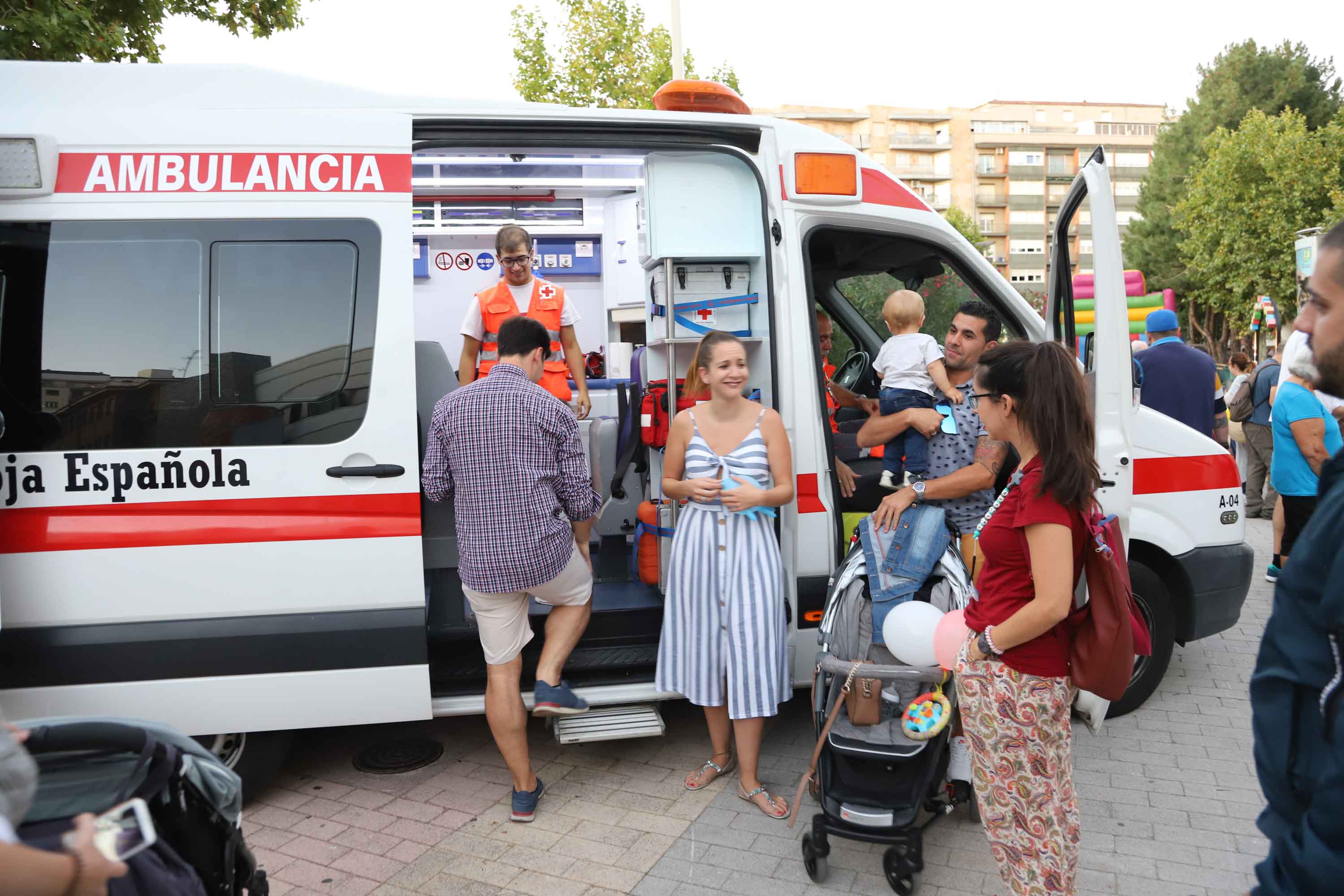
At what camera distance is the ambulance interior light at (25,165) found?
2.98 metres

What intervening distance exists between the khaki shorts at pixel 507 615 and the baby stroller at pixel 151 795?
1.47 metres

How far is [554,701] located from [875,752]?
1.23 metres

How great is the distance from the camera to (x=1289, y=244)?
24.4 metres

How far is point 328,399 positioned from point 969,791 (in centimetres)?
267

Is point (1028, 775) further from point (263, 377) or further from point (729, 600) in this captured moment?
point (263, 377)

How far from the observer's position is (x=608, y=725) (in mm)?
3686

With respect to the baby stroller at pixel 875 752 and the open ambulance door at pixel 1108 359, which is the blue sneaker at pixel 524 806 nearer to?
the baby stroller at pixel 875 752

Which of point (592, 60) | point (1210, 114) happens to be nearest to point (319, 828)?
point (592, 60)

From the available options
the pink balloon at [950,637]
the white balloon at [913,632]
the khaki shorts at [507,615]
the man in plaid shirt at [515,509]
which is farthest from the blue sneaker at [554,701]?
the pink balloon at [950,637]

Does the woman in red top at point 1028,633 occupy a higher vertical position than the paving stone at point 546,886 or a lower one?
higher

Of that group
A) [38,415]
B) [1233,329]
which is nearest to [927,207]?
[38,415]

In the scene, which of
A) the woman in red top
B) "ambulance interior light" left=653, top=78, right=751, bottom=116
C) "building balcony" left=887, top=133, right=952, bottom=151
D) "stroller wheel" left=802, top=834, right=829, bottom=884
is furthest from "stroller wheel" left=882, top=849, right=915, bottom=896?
"building balcony" left=887, top=133, right=952, bottom=151

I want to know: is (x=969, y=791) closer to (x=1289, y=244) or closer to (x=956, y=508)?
(x=956, y=508)

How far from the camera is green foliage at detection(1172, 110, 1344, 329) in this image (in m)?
23.7
